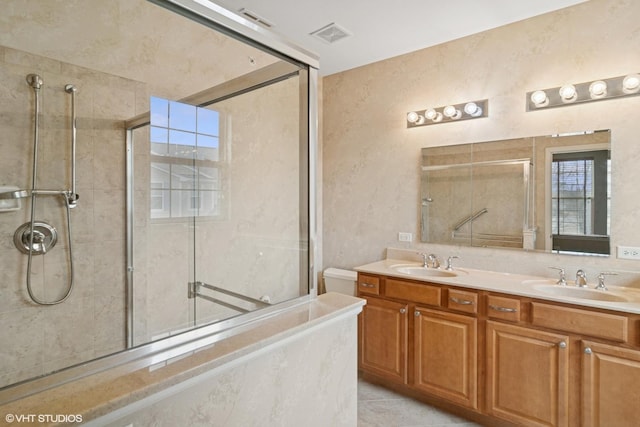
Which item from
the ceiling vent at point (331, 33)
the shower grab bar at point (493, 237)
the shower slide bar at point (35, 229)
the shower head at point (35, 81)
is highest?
the ceiling vent at point (331, 33)

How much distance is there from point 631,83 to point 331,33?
6.55ft

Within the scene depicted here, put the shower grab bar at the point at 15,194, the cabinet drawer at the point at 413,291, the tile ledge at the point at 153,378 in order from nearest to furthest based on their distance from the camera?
1. the tile ledge at the point at 153,378
2. the shower grab bar at the point at 15,194
3. the cabinet drawer at the point at 413,291

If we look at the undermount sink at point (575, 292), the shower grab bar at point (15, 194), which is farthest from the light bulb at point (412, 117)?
the shower grab bar at point (15, 194)

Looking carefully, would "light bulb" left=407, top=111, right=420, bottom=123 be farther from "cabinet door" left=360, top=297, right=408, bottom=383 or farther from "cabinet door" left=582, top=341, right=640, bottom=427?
"cabinet door" left=582, top=341, right=640, bottom=427

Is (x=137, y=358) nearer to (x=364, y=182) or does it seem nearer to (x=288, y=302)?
(x=288, y=302)

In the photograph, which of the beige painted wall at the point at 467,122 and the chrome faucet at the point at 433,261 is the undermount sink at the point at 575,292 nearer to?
the beige painted wall at the point at 467,122

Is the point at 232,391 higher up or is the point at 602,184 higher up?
the point at 602,184

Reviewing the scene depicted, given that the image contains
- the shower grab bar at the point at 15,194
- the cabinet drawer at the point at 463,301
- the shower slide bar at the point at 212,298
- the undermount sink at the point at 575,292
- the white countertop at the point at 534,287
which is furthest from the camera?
the cabinet drawer at the point at 463,301

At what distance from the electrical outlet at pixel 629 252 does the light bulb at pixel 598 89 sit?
38.6 inches

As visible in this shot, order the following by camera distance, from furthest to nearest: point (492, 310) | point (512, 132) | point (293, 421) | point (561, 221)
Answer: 1. point (512, 132)
2. point (561, 221)
3. point (492, 310)
4. point (293, 421)

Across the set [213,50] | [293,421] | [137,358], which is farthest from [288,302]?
[213,50]

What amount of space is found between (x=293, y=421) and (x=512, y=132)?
246 cm

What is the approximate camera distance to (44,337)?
1.46 meters

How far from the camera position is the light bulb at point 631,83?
2.09m
